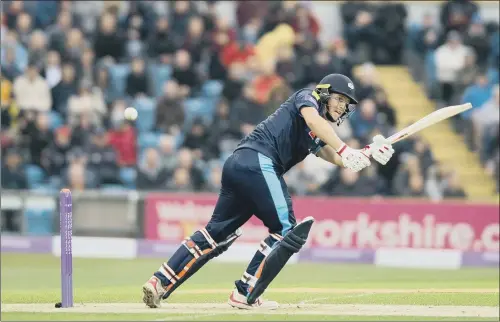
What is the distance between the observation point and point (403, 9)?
80.0ft

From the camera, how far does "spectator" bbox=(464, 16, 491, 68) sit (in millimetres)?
23906

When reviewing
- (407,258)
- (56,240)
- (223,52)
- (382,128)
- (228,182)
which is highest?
(223,52)

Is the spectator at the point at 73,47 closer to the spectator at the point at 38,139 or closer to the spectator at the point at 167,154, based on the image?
the spectator at the point at 38,139

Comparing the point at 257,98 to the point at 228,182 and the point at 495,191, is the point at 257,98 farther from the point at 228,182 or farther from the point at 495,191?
the point at 228,182

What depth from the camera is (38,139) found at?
21250 mm

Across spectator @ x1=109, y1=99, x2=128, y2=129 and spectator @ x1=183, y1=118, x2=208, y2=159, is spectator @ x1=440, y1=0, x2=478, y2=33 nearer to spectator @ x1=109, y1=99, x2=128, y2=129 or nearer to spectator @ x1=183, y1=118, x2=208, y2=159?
spectator @ x1=183, y1=118, x2=208, y2=159

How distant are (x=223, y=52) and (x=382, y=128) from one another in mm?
3657

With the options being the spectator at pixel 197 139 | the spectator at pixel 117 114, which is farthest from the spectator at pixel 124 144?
the spectator at pixel 197 139

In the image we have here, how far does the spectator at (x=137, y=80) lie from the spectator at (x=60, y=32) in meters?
1.50

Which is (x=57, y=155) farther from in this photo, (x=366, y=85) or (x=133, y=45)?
(x=366, y=85)

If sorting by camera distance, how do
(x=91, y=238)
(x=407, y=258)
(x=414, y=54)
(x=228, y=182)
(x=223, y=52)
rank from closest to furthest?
1. (x=228, y=182)
2. (x=407, y=258)
3. (x=91, y=238)
4. (x=223, y=52)
5. (x=414, y=54)

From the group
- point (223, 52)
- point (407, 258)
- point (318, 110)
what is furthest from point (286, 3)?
point (318, 110)

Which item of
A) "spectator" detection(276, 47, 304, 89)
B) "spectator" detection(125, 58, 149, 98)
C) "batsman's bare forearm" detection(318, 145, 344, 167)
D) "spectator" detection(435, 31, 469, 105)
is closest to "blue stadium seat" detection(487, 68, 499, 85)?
"spectator" detection(435, 31, 469, 105)

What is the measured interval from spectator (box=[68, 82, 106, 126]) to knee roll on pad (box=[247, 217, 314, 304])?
1167cm
